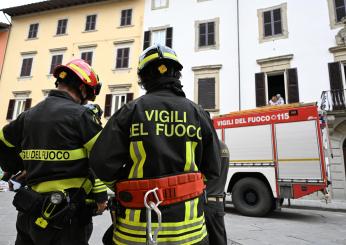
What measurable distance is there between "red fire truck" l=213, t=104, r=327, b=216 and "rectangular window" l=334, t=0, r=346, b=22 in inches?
331

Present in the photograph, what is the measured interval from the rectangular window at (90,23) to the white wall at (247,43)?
3.86 meters

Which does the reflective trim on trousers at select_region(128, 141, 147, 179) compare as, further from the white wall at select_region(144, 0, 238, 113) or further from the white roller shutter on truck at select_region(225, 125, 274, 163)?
the white wall at select_region(144, 0, 238, 113)

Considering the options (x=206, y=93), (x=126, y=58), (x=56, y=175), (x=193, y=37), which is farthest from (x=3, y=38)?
(x=56, y=175)

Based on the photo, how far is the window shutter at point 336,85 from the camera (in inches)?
475

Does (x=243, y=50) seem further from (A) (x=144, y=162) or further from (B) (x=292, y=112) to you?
(A) (x=144, y=162)

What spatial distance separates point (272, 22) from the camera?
48.6ft

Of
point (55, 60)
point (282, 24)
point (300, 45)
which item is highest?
point (282, 24)

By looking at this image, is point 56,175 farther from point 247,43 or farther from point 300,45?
point 247,43

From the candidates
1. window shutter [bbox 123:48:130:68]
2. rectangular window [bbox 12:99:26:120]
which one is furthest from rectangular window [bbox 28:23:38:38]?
window shutter [bbox 123:48:130:68]

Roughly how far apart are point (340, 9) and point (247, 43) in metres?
4.43

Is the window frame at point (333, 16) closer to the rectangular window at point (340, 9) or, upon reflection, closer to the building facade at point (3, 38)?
the rectangular window at point (340, 9)

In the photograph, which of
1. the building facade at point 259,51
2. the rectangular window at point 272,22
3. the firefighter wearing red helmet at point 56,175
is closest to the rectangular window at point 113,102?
the building facade at point 259,51

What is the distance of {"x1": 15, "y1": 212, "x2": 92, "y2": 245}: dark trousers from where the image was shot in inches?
71.4

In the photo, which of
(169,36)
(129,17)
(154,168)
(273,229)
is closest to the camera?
(154,168)
